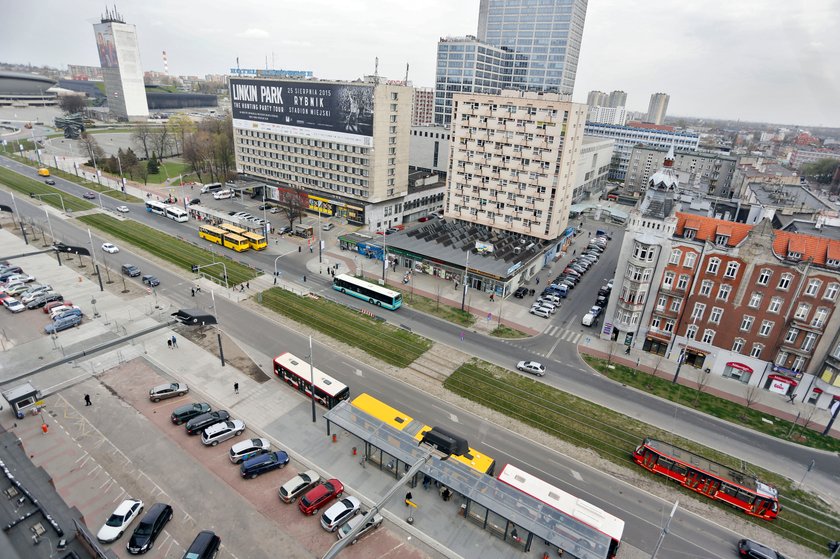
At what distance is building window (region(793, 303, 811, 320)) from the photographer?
156 ft

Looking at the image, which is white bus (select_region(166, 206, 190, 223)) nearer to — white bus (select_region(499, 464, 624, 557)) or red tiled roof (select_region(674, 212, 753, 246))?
white bus (select_region(499, 464, 624, 557))

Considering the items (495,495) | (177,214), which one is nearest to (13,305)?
(177,214)

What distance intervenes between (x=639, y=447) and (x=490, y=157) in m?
58.3

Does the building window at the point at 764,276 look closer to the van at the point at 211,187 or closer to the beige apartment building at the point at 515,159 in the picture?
the beige apartment building at the point at 515,159

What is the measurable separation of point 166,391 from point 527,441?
119 ft

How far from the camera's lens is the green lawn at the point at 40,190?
10081 centimetres

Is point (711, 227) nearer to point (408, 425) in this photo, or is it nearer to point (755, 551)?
point (755, 551)

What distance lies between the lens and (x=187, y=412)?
40.3m

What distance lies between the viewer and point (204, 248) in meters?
82.9

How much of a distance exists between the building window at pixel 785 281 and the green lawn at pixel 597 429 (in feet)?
68.9

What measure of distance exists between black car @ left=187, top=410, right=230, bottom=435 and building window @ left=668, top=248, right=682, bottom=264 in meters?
→ 53.9

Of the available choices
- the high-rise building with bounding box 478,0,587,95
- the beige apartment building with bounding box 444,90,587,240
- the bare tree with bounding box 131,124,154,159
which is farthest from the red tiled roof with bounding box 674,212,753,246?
the bare tree with bounding box 131,124,154,159

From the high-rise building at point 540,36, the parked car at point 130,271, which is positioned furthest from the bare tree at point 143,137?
the high-rise building at point 540,36

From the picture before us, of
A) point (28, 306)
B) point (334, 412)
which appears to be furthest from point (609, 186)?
point (28, 306)
